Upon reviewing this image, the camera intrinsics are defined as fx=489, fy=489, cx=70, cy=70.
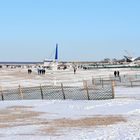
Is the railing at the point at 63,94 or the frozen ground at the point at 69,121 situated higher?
the frozen ground at the point at 69,121

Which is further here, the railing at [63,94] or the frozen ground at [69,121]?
the railing at [63,94]

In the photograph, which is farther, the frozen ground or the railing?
the railing

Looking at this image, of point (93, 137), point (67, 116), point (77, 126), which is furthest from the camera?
point (67, 116)

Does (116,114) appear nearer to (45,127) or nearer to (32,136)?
(45,127)

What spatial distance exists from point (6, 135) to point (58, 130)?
1961mm

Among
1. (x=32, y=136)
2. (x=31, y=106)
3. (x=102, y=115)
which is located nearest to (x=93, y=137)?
(x=32, y=136)

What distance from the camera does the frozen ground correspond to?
15547mm

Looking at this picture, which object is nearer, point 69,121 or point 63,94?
point 69,121

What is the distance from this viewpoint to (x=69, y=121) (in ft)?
65.7

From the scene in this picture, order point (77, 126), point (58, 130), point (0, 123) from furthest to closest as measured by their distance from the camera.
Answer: point (0, 123), point (77, 126), point (58, 130)

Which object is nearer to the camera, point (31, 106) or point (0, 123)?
point (0, 123)

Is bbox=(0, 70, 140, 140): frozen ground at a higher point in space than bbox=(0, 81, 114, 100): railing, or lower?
higher

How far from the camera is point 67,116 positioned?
72.6 feet

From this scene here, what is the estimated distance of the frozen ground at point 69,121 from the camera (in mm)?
15547
